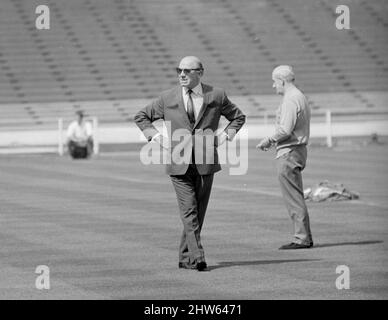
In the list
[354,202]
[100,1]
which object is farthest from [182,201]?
[100,1]

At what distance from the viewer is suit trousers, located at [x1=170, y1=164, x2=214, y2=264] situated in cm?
1200

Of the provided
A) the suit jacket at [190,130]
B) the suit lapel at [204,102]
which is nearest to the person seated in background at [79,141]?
the suit jacket at [190,130]

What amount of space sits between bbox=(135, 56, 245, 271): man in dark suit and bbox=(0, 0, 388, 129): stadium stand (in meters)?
31.1

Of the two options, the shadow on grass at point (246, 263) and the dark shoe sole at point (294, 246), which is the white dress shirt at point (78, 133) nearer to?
the dark shoe sole at point (294, 246)

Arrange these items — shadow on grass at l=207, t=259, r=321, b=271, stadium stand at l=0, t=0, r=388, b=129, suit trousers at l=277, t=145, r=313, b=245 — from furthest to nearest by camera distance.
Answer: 1. stadium stand at l=0, t=0, r=388, b=129
2. suit trousers at l=277, t=145, r=313, b=245
3. shadow on grass at l=207, t=259, r=321, b=271

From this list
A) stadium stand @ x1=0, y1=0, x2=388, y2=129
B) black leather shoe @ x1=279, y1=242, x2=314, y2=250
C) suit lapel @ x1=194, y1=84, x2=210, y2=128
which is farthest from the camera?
stadium stand @ x1=0, y1=0, x2=388, y2=129

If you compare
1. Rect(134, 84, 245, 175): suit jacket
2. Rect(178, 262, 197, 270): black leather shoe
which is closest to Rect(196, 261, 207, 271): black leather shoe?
Rect(178, 262, 197, 270): black leather shoe

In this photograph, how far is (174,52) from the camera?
49.1 metres

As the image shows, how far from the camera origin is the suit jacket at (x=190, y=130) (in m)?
12.1

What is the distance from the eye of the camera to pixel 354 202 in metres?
19.1

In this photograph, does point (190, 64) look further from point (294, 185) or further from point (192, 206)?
point (294, 185)

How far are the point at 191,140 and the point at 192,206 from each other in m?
0.61

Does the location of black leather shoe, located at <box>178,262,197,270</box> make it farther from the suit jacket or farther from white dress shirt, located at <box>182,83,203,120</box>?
white dress shirt, located at <box>182,83,203,120</box>

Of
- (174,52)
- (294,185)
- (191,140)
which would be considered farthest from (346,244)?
(174,52)
